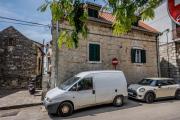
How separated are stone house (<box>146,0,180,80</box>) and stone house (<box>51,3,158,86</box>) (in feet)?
6.68

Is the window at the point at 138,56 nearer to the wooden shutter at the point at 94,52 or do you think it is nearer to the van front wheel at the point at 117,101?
the wooden shutter at the point at 94,52

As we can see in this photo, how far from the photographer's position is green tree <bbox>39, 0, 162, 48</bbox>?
2.07 meters

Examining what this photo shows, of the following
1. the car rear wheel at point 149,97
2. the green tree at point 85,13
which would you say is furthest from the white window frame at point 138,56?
the green tree at point 85,13

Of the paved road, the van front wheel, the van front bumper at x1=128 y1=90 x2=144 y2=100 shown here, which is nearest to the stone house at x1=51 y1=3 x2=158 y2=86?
the van front bumper at x1=128 y1=90 x2=144 y2=100

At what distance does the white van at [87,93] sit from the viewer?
27.1 ft

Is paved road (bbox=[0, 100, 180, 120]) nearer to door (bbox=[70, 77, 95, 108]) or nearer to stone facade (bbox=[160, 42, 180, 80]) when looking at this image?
A: door (bbox=[70, 77, 95, 108])

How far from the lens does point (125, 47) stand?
589 inches

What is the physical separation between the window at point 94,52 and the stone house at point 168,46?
6374 mm

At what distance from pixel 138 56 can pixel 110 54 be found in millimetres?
2964

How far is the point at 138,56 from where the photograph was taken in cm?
1555

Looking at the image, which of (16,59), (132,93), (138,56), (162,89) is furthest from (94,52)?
(16,59)

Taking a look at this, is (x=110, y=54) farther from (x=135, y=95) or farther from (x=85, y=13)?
(x=85, y=13)

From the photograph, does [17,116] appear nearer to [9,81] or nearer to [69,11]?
[69,11]

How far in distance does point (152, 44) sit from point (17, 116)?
13101 millimetres
